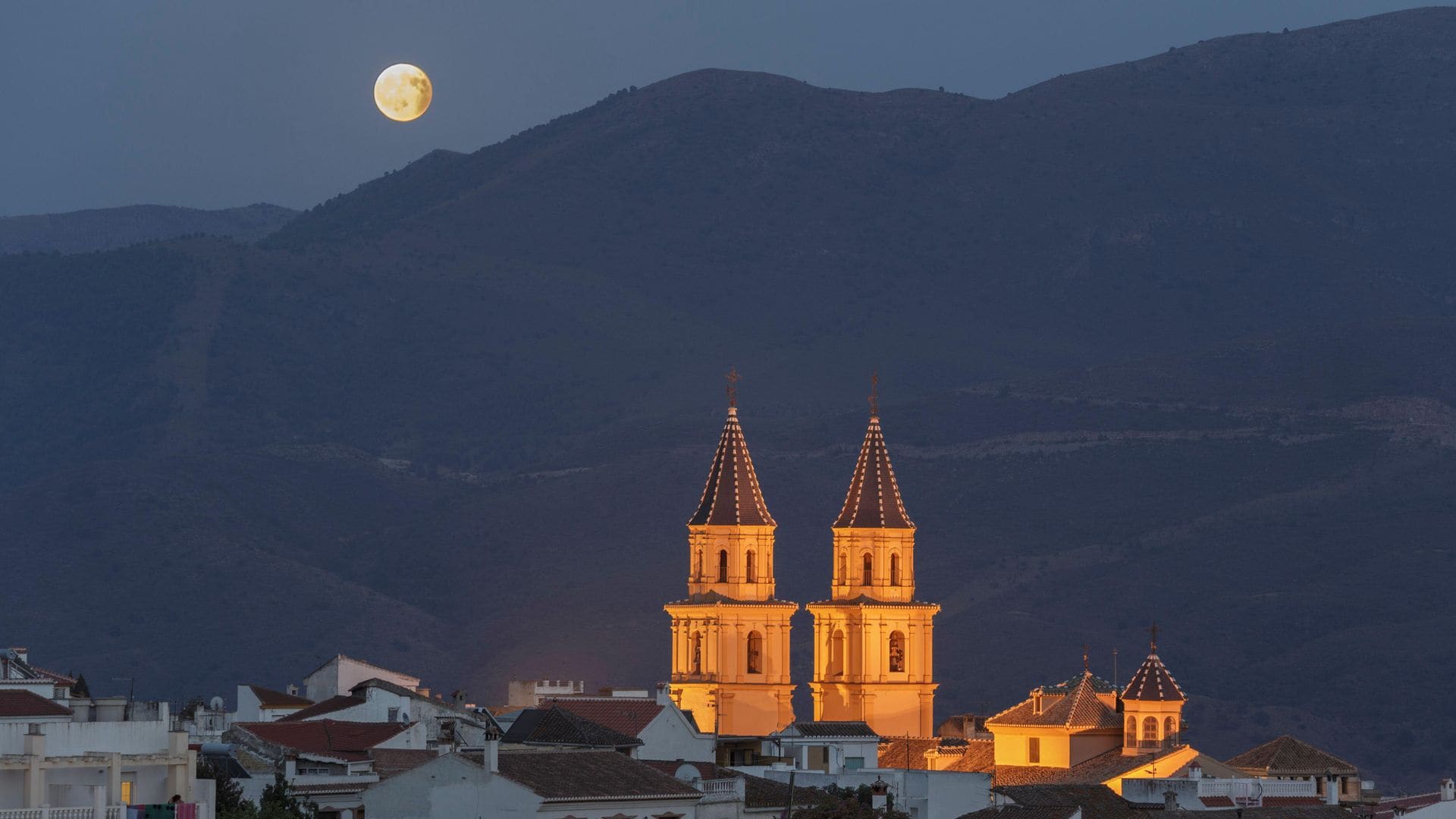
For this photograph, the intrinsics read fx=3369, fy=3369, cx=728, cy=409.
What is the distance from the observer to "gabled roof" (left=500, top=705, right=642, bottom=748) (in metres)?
68.8

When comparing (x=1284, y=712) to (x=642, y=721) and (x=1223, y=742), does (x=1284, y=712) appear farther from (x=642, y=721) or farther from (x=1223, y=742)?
(x=642, y=721)

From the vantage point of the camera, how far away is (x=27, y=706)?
46.8 meters

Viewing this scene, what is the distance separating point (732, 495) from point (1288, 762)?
4610 centimetres

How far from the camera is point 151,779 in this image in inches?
1817

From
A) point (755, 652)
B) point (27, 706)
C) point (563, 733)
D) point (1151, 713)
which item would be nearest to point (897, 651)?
point (755, 652)

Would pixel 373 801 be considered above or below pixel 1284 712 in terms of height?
below

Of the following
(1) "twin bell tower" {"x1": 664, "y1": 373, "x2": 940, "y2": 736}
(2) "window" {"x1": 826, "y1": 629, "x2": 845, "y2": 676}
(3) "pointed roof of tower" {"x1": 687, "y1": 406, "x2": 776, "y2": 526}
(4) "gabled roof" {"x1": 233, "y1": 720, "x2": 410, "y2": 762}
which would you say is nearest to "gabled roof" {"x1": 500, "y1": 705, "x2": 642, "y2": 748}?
(4) "gabled roof" {"x1": 233, "y1": 720, "x2": 410, "y2": 762}

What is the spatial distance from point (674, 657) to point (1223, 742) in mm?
64330

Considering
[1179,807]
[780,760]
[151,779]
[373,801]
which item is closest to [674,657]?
[780,760]

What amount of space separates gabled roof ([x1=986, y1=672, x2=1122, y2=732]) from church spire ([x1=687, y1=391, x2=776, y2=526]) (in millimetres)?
31450

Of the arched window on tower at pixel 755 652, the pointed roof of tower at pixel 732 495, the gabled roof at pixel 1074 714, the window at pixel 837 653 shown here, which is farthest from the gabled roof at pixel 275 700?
the window at pixel 837 653

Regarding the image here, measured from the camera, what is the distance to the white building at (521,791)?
54.7 metres

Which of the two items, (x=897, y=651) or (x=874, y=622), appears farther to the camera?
(x=897, y=651)

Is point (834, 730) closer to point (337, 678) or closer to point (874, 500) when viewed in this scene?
point (337, 678)
